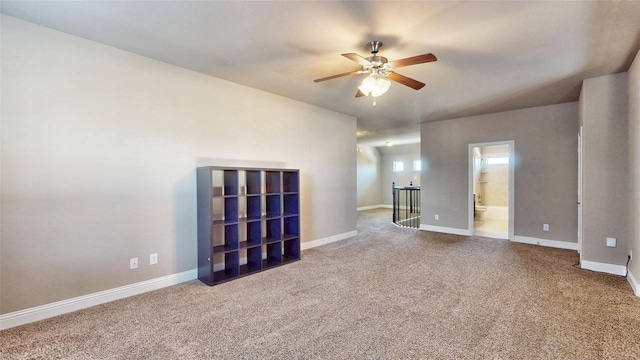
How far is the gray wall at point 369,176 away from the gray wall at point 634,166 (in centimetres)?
734

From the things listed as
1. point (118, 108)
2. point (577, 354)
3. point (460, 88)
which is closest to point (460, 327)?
point (577, 354)

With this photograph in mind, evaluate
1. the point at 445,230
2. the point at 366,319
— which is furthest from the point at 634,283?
the point at 445,230

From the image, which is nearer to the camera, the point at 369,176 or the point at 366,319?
the point at 366,319

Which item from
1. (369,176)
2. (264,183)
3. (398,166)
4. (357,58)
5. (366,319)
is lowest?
(366,319)

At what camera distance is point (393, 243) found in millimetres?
5176

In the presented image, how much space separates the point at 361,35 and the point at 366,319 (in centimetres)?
258

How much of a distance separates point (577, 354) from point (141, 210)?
4041mm

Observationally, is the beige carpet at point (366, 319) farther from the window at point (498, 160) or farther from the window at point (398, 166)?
the window at point (398, 166)

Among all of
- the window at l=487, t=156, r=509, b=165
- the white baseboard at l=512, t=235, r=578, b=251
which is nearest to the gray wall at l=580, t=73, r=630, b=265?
the white baseboard at l=512, t=235, r=578, b=251

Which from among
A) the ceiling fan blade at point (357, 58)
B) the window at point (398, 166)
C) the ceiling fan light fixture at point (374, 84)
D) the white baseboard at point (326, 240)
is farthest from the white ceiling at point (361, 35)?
the window at point (398, 166)

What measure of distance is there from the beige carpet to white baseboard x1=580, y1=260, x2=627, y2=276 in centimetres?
16

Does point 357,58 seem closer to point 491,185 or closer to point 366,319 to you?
point 366,319

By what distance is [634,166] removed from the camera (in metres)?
3.05

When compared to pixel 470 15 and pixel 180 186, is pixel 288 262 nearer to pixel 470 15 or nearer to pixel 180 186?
pixel 180 186
